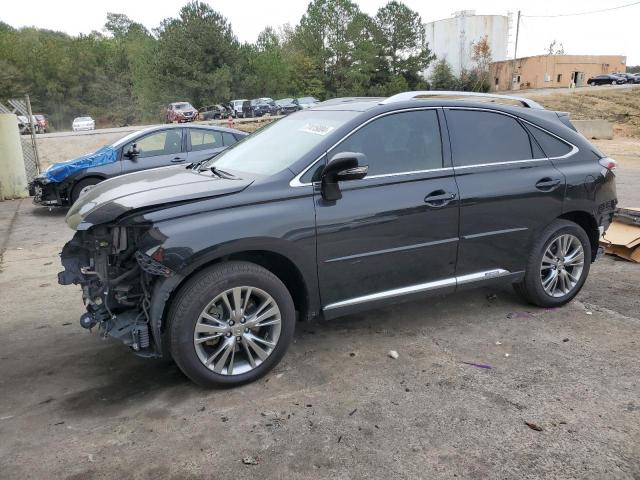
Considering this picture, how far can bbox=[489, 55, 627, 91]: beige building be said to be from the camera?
6838 cm

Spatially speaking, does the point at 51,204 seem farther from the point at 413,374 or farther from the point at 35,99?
the point at 35,99

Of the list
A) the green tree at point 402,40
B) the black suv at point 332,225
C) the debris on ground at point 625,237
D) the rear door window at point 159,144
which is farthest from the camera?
the green tree at point 402,40

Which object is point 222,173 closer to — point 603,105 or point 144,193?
point 144,193

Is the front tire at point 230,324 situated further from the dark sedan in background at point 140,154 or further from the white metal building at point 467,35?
the white metal building at point 467,35

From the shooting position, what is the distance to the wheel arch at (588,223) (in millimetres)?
4816

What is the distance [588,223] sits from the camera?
4938mm

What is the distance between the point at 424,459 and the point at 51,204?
30.2 feet

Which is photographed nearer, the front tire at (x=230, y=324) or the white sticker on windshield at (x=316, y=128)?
the front tire at (x=230, y=324)

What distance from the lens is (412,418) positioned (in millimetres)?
3193

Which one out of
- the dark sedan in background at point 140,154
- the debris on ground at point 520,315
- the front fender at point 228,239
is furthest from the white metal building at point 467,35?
the front fender at point 228,239

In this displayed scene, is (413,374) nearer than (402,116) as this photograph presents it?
Yes

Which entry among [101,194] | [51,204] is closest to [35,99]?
[51,204]

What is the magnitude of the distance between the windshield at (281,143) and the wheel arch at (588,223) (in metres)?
2.23

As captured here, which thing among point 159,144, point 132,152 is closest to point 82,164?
point 132,152
